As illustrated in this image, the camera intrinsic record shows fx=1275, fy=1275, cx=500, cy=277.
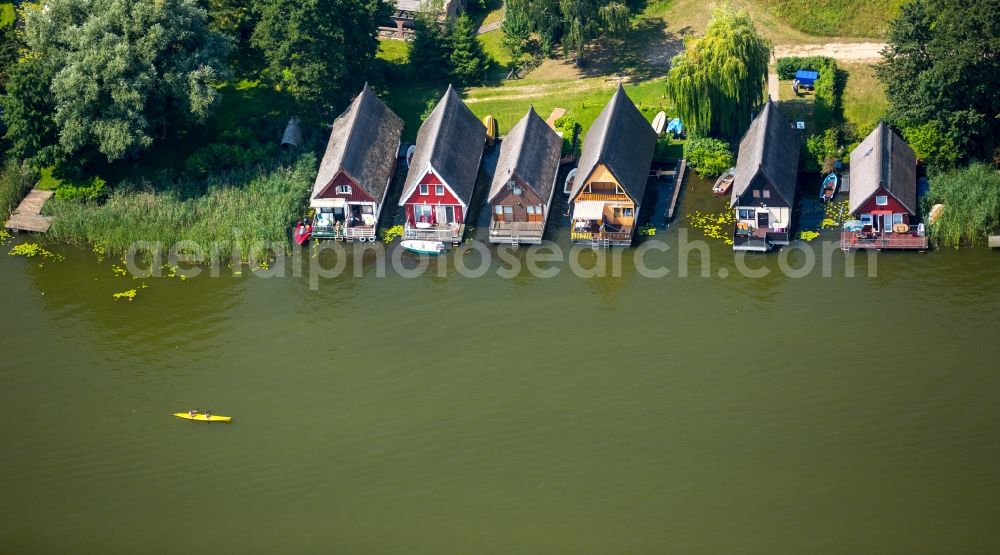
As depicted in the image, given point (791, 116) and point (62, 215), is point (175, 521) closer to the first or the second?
point (62, 215)

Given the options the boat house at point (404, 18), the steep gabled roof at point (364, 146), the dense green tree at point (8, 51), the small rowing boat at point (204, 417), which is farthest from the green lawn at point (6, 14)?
the small rowing boat at point (204, 417)

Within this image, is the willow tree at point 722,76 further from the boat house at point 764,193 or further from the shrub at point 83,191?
the shrub at point 83,191

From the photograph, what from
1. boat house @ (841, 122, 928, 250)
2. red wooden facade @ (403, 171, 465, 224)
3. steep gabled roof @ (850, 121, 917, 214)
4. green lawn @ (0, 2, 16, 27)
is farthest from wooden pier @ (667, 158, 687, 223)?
green lawn @ (0, 2, 16, 27)

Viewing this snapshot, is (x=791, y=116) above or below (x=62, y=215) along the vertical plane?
above

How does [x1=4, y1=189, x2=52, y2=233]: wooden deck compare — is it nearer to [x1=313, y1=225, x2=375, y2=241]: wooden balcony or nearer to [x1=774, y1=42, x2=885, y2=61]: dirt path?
[x1=313, y1=225, x2=375, y2=241]: wooden balcony

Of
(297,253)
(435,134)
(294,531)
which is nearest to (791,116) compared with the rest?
(435,134)

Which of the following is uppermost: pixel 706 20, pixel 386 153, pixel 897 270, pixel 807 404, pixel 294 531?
pixel 706 20
